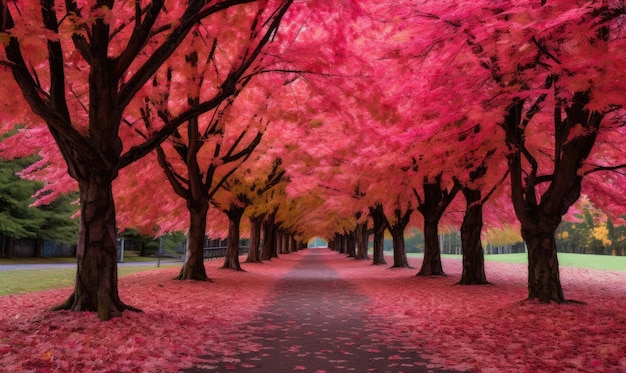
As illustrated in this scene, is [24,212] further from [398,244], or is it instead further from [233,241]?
[398,244]

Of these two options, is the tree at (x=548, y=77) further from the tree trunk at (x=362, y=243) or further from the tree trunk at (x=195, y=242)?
the tree trunk at (x=362, y=243)

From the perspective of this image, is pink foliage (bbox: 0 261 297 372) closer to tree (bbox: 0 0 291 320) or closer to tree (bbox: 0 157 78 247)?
tree (bbox: 0 0 291 320)

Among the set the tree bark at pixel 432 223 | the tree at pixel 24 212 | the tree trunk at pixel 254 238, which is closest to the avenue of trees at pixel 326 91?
the tree bark at pixel 432 223

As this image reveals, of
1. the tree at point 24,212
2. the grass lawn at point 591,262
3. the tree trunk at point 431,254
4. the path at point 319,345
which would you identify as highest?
the tree at point 24,212

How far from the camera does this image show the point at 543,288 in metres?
10.1

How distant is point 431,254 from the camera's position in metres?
21.0

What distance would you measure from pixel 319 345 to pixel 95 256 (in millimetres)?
4155

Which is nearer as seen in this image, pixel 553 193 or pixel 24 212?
pixel 553 193

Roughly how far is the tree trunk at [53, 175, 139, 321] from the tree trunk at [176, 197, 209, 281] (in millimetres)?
8461

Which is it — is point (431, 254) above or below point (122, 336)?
above

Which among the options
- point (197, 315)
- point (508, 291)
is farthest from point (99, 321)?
point (508, 291)

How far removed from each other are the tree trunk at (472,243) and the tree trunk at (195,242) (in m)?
9.56

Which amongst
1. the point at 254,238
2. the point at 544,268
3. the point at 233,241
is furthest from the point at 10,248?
the point at 544,268

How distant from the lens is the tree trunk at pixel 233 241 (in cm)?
2403
